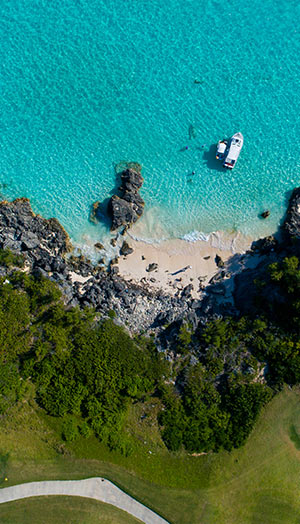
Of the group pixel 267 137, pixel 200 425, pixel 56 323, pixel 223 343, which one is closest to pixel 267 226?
pixel 267 137

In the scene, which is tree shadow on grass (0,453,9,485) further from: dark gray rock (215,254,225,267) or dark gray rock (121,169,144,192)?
dark gray rock (121,169,144,192)

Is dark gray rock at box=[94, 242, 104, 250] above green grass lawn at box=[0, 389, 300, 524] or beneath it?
above

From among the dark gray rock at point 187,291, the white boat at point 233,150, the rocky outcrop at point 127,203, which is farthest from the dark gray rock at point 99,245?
the white boat at point 233,150

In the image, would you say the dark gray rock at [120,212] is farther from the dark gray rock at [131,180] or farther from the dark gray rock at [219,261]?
the dark gray rock at [219,261]

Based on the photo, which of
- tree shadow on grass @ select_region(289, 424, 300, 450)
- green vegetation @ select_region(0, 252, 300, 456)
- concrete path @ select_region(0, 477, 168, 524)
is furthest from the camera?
tree shadow on grass @ select_region(289, 424, 300, 450)

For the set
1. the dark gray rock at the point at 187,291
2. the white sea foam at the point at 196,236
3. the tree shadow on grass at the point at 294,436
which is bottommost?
the tree shadow on grass at the point at 294,436

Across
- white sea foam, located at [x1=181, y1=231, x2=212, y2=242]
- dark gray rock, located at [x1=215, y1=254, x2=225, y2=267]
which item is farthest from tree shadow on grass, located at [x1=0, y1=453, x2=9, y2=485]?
dark gray rock, located at [x1=215, y1=254, x2=225, y2=267]

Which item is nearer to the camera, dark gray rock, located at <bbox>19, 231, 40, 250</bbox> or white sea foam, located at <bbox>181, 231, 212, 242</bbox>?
dark gray rock, located at <bbox>19, 231, 40, 250</bbox>
